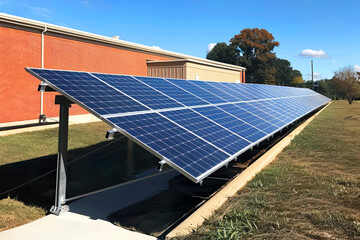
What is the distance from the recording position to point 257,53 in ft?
254

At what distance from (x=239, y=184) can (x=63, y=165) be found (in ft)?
13.0

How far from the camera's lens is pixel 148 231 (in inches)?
222

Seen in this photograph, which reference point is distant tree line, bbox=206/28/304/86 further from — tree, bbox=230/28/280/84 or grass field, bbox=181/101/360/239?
grass field, bbox=181/101/360/239

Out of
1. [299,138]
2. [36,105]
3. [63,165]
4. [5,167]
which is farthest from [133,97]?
[36,105]

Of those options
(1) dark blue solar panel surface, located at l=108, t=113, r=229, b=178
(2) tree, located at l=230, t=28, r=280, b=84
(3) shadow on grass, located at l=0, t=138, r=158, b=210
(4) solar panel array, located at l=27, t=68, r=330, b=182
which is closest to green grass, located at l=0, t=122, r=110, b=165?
(3) shadow on grass, located at l=0, t=138, r=158, b=210

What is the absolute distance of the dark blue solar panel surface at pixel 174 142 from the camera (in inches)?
200

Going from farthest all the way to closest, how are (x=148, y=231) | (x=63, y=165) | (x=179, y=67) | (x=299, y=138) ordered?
(x=179, y=67) < (x=299, y=138) < (x=63, y=165) < (x=148, y=231)

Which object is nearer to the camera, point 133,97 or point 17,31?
point 133,97

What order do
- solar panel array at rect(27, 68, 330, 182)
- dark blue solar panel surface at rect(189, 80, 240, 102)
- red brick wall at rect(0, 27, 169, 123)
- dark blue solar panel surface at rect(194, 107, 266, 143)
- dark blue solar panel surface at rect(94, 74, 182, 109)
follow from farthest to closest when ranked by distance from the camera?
red brick wall at rect(0, 27, 169, 123)
dark blue solar panel surface at rect(189, 80, 240, 102)
dark blue solar panel surface at rect(194, 107, 266, 143)
dark blue solar panel surface at rect(94, 74, 182, 109)
solar panel array at rect(27, 68, 330, 182)

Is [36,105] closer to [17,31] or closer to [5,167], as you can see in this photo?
[17,31]

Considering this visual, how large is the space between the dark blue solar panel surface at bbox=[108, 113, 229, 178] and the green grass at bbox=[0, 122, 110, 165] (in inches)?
293

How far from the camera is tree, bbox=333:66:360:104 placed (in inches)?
2039

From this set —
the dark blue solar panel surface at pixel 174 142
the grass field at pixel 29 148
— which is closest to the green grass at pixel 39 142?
the grass field at pixel 29 148

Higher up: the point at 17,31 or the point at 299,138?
the point at 17,31
